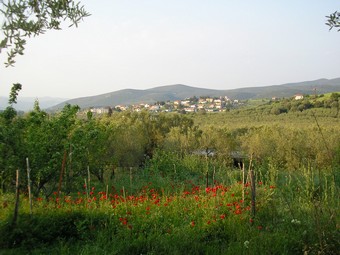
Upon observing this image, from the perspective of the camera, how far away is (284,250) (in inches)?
214

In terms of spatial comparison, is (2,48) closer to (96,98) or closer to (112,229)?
(112,229)

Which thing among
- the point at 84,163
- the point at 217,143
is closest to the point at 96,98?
the point at 217,143

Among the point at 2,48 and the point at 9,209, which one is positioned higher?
the point at 2,48

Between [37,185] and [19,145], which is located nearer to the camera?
[19,145]

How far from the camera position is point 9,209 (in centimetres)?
595

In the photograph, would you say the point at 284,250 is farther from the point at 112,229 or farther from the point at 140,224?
the point at 112,229

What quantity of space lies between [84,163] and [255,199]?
19.0ft

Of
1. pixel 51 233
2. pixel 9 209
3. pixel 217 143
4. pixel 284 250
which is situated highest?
pixel 9 209

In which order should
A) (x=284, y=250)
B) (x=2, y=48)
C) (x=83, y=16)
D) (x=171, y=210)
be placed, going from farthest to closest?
1. (x=171, y=210)
2. (x=284, y=250)
3. (x=83, y=16)
4. (x=2, y=48)

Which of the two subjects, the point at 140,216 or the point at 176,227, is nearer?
the point at 176,227

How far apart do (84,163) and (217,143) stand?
18.2m

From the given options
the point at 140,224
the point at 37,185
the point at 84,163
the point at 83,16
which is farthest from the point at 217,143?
the point at 83,16

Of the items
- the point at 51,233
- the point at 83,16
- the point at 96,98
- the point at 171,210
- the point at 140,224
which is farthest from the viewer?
the point at 96,98

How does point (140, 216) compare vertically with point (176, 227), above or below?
above
